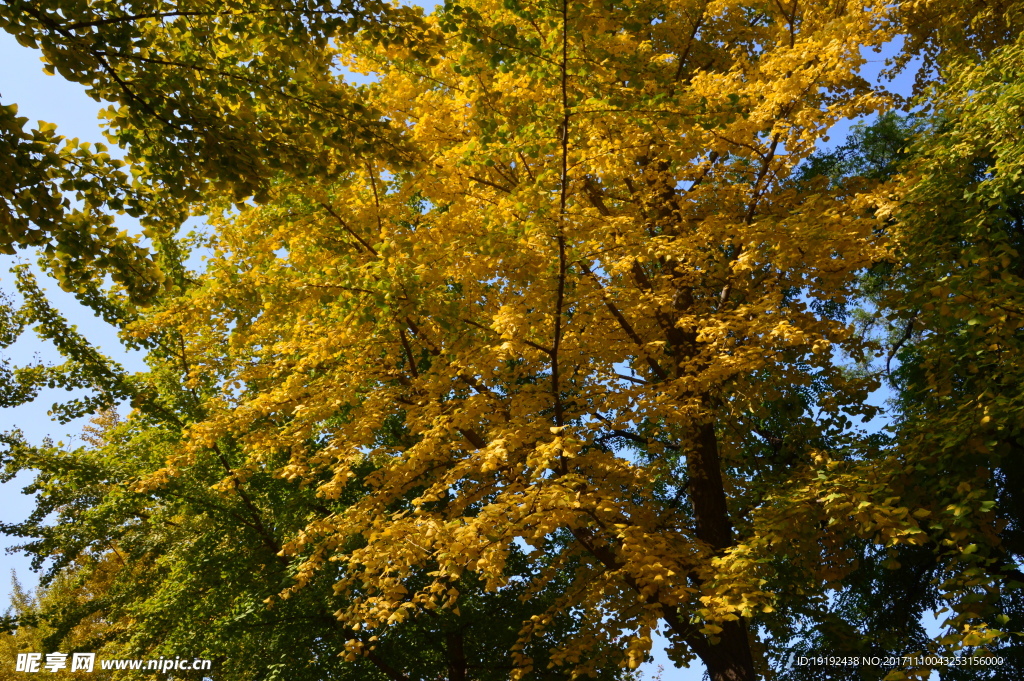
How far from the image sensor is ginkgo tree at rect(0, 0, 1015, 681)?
4648 millimetres

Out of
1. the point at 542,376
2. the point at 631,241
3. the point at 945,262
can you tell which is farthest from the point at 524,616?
the point at 945,262

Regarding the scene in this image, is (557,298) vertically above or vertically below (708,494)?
above

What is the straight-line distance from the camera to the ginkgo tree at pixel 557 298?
4.65 m

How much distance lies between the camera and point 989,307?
5062mm

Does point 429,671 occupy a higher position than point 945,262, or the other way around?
point 945,262

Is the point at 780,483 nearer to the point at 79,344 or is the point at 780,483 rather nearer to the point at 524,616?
the point at 524,616

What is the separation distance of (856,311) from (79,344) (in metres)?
12.4

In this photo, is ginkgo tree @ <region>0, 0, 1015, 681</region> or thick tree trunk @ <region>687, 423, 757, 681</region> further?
thick tree trunk @ <region>687, 423, 757, 681</region>

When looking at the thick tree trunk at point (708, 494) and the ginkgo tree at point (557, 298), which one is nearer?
the ginkgo tree at point (557, 298)

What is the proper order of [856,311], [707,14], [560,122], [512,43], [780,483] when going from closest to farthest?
[512,43], [560,122], [780,483], [707,14], [856,311]

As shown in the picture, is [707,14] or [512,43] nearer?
[512,43]

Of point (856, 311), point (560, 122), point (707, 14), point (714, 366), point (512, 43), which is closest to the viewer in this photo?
point (512, 43)

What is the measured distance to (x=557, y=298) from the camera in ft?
17.9

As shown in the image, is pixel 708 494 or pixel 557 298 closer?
pixel 557 298
